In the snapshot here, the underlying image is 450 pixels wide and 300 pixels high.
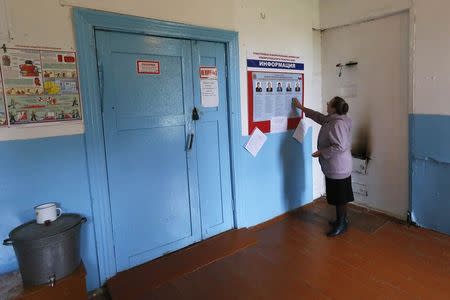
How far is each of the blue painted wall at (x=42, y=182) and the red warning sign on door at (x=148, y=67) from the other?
0.70m

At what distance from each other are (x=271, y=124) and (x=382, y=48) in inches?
54.7

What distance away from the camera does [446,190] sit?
2809 millimetres

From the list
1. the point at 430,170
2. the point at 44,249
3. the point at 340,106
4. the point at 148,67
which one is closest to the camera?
the point at 44,249

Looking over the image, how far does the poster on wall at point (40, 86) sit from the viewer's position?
1.84 metres

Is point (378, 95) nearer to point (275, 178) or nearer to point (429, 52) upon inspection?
point (429, 52)

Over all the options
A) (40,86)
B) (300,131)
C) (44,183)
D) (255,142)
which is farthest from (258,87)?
(44,183)

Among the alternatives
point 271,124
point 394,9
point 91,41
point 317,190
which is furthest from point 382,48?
point 91,41

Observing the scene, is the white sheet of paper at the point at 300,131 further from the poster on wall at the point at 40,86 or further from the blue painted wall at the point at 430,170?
the poster on wall at the point at 40,86

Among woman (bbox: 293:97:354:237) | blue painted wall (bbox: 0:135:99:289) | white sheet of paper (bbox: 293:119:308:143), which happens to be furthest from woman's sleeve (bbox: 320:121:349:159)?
blue painted wall (bbox: 0:135:99:289)

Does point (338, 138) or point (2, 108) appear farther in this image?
point (338, 138)

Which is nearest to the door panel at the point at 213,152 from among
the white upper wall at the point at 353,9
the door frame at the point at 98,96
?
the door frame at the point at 98,96

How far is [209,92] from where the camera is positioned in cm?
277

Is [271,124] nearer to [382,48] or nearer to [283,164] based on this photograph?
[283,164]

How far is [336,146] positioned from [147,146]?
1.66 metres
